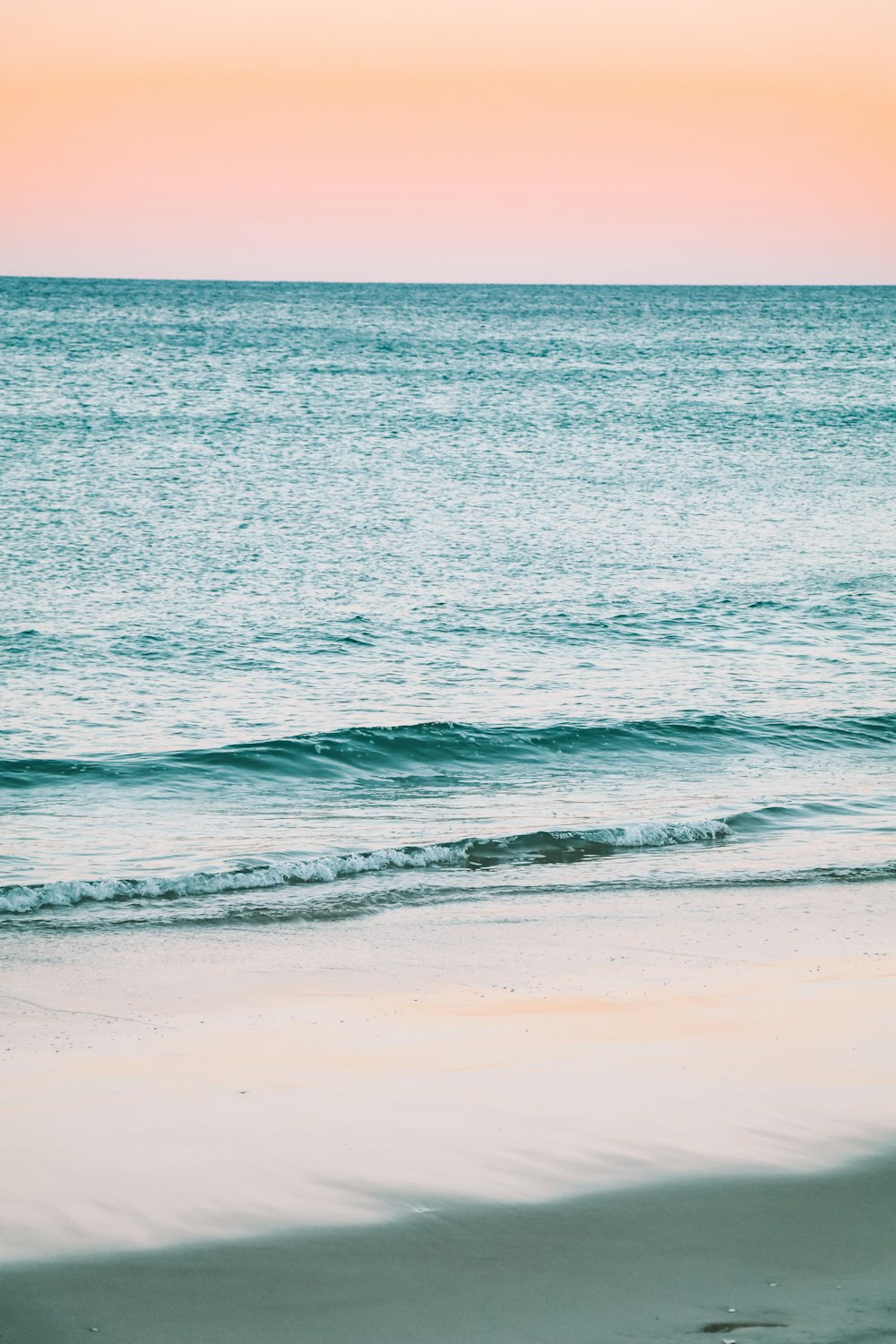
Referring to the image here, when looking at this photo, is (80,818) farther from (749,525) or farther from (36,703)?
(749,525)

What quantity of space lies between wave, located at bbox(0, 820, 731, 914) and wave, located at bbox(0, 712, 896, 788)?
7.54 feet

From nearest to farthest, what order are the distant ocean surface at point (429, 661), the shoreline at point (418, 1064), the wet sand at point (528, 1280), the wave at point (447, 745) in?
the wet sand at point (528, 1280), the shoreline at point (418, 1064), the distant ocean surface at point (429, 661), the wave at point (447, 745)

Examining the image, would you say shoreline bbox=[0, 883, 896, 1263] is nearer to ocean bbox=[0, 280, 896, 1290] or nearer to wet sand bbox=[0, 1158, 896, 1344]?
ocean bbox=[0, 280, 896, 1290]

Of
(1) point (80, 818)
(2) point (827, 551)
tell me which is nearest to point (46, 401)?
(2) point (827, 551)

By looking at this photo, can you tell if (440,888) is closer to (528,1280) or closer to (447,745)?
(447,745)

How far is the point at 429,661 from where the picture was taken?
17.3 meters

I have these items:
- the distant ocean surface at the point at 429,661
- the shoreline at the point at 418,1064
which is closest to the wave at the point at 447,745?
the distant ocean surface at the point at 429,661

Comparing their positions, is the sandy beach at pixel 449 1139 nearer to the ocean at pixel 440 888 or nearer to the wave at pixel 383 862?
the ocean at pixel 440 888

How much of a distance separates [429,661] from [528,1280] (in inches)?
501

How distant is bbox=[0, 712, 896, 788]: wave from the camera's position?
42.4ft

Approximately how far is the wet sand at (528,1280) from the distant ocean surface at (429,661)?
14.8 ft

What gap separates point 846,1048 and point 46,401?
147 ft

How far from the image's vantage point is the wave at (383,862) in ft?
32.0

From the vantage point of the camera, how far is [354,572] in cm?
2283
